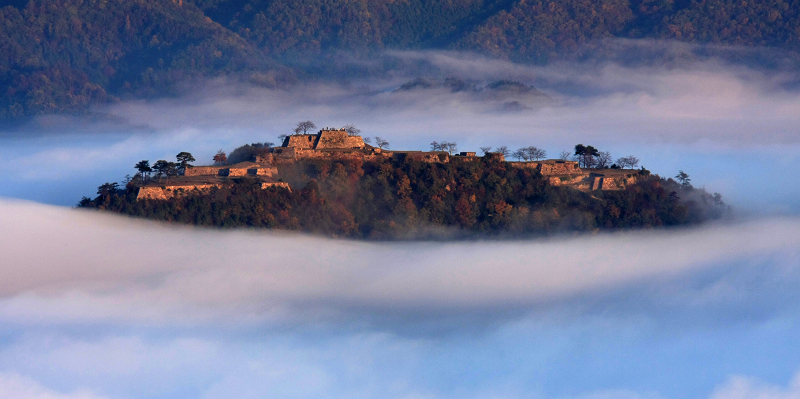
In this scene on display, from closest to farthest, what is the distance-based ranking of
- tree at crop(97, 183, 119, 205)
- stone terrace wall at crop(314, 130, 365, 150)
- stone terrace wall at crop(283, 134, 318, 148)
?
tree at crop(97, 183, 119, 205) → stone terrace wall at crop(283, 134, 318, 148) → stone terrace wall at crop(314, 130, 365, 150)

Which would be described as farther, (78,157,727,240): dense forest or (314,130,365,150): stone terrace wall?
(314,130,365,150): stone terrace wall

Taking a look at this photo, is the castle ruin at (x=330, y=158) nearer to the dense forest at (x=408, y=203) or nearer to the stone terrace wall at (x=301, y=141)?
the stone terrace wall at (x=301, y=141)

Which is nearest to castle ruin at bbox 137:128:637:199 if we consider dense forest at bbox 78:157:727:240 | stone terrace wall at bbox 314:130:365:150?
stone terrace wall at bbox 314:130:365:150

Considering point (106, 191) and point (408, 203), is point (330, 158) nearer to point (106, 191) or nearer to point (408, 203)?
point (408, 203)

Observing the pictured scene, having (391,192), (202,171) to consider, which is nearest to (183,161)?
(202,171)

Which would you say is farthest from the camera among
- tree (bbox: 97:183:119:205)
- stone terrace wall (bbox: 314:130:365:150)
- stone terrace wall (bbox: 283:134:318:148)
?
stone terrace wall (bbox: 314:130:365:150)

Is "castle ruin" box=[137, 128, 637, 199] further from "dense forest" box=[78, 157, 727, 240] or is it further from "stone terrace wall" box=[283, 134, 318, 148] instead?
"dense forest" box=[78, 157, 727, 240]

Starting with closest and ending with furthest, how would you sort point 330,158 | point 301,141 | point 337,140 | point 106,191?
point 106,191 < point 330,158 < point 301,141 < point 337,140

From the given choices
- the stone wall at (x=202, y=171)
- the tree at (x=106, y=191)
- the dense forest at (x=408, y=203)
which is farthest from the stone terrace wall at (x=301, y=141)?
the tree at (x=106, y=191)

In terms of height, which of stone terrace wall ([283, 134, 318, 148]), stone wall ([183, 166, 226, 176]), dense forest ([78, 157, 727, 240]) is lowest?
dense forest ([78, 157, 727, 240])
